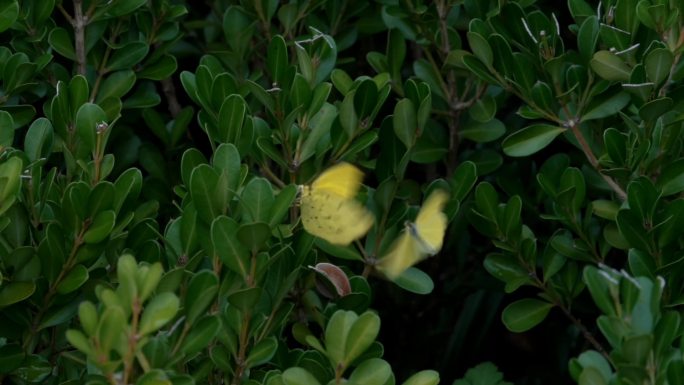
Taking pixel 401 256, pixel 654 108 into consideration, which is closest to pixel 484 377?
pixel 401 256

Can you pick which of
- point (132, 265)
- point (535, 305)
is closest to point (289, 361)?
point (132, 265)

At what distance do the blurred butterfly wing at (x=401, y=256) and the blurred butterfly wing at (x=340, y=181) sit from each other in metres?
0.13

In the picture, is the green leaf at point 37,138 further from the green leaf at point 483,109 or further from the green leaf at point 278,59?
the green leaf at point 483,109

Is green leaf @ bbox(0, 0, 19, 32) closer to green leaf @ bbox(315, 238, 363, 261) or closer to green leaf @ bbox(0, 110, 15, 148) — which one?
green leaf @ bbox(0, 110, 15, 148)

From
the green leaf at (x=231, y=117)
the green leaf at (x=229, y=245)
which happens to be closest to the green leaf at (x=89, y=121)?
the green leaf at (x=231, y=117)

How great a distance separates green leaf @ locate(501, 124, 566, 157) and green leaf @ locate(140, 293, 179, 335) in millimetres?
1010

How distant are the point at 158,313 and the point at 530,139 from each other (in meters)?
1.08

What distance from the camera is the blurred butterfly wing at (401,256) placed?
2070 millimetres

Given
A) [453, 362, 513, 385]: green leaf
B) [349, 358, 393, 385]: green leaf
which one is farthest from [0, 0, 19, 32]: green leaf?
[453, 362, 513, 385]: green leaf

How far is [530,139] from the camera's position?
7.72 ft

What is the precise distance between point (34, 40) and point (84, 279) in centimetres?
84

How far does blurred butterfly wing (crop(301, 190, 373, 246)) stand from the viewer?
1978mm

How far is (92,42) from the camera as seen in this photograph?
8.55ft

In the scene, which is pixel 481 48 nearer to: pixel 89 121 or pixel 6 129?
pixel 89 121
